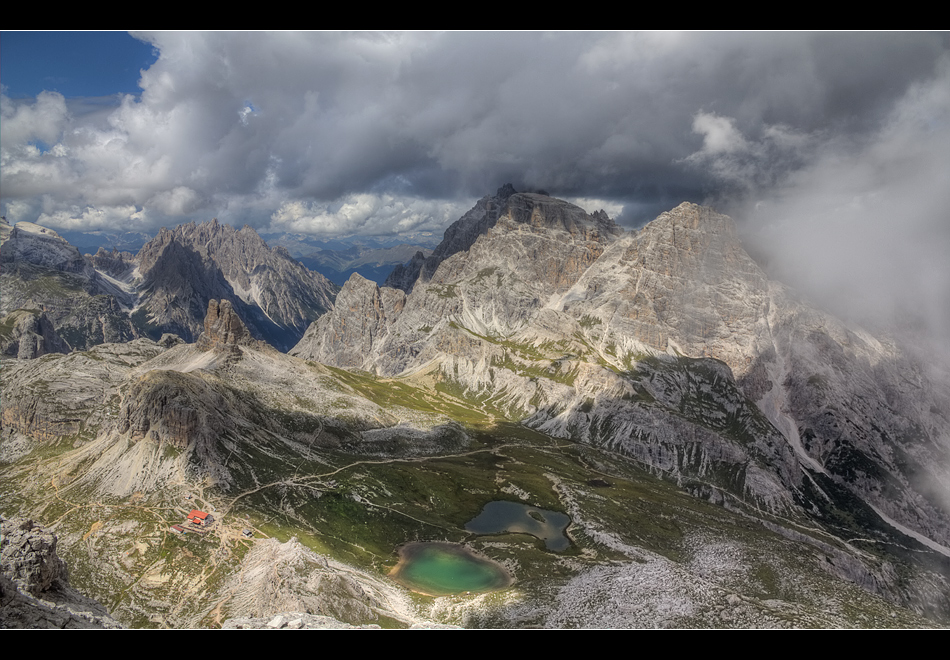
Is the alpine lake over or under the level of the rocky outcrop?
under

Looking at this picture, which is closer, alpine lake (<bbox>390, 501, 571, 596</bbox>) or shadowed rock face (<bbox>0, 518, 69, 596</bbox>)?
shadowed rock face (<bbox>0, 518, 69, 596</bbox>)

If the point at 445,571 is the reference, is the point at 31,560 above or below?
above

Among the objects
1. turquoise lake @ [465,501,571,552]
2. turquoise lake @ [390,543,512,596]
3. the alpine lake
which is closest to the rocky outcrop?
the alpine lake

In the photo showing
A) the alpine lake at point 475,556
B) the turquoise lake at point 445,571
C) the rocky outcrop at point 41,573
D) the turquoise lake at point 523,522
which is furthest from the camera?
the turquoise lake at point 523,522

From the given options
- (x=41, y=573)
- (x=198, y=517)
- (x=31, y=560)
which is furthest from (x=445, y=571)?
(x=31, y=560)

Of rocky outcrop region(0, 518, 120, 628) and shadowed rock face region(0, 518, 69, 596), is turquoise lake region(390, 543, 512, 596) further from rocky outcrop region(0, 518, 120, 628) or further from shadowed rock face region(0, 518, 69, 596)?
shadowed rock face region(0, 518, 69, 596)

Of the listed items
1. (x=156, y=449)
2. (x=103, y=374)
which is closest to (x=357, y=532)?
(x=156, y=449)

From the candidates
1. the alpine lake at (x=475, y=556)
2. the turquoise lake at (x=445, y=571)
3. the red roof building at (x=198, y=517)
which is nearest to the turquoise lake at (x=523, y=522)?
the alpine lake at (x=475, y=556)

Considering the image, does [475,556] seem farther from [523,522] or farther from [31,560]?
[31,560]

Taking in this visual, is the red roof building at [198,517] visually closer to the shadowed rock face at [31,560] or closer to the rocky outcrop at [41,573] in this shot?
the rocky outcrop at [41,573]

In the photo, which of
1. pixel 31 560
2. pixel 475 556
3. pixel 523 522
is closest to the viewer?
pixel 31 560
